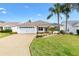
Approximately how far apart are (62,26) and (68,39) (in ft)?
0.75

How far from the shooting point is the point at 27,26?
7762 mm

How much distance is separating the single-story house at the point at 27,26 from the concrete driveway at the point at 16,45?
0.09m

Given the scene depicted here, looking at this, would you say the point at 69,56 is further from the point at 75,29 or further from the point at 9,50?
the point at 9,50

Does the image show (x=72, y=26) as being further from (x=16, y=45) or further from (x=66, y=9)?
(x=16, y=45)

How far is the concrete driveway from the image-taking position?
24.9 ft

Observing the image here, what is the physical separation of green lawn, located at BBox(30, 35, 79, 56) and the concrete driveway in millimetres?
96

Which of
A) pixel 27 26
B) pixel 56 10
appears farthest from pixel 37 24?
pixel 56 10

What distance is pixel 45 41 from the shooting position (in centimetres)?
765

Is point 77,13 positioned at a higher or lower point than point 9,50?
higher

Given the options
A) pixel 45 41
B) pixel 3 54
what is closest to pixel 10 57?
pixel 3 54

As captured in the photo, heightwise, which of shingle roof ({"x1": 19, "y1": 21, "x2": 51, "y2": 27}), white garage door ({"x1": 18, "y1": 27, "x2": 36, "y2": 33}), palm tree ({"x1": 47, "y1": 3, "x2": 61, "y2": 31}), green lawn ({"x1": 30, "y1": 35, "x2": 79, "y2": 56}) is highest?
palm tree ({"x1": 47, "y1": 3, "x2": 61, "y2": 31})

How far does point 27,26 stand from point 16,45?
1.18 feet

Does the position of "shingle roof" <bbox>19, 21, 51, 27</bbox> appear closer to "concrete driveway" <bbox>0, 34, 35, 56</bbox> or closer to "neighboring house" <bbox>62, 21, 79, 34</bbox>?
"concrete driveway" <bbox>0, 34, 35, 56</bbox>

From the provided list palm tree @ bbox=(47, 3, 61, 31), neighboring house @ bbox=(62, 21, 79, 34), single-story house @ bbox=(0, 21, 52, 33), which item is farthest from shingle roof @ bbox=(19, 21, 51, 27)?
neighboring house @ bbox=(62, 21, 79, 34)
